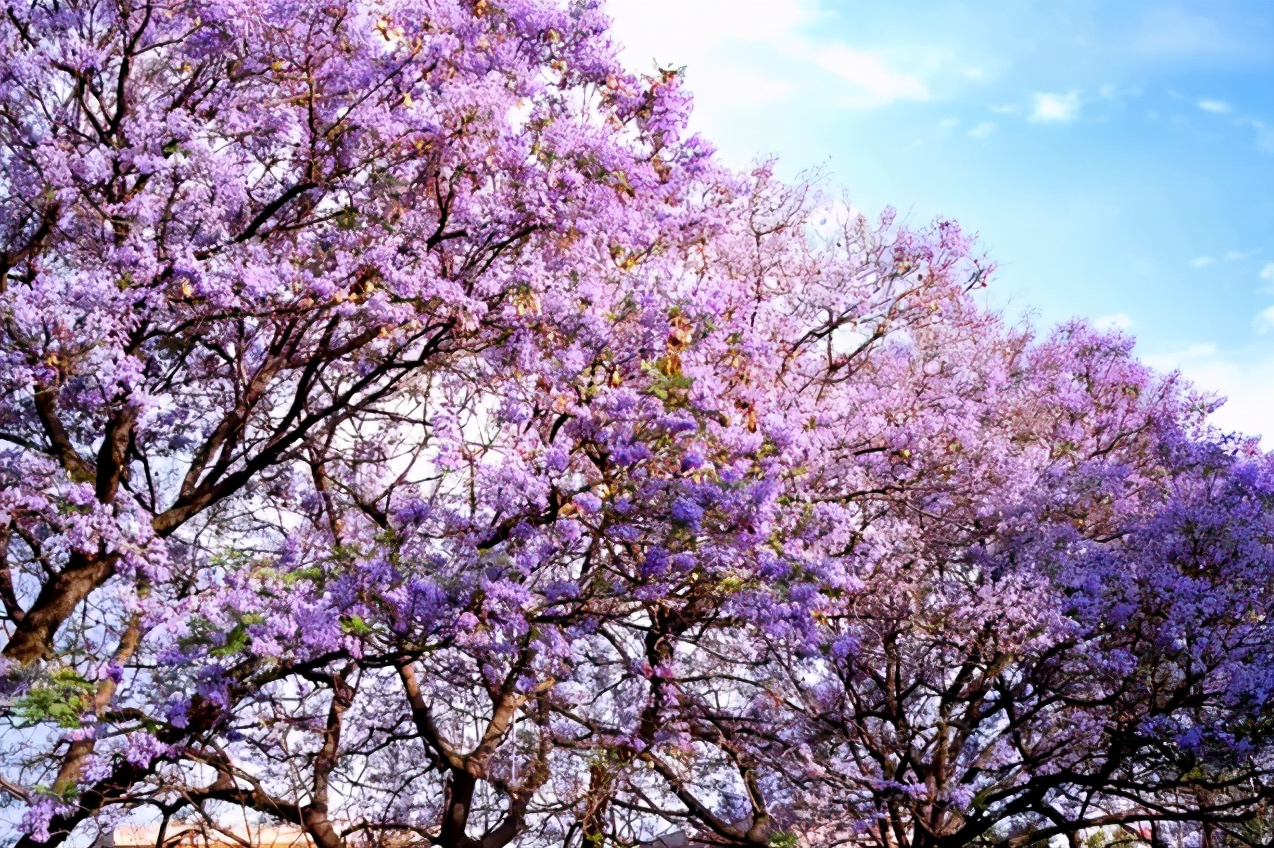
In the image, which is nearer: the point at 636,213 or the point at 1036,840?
the point at 636,213

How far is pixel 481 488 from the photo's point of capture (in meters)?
9.71

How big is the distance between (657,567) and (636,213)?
2784 mm

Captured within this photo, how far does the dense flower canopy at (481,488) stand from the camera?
9.43 metres

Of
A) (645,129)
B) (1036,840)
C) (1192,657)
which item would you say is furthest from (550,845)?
(645,129)

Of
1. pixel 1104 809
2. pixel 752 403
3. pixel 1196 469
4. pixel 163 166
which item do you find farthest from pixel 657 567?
pixel 1104 809

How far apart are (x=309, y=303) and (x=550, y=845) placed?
22.3 ft

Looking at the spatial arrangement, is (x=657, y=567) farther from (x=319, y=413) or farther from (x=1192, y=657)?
Answer: (x=1192, y=657)

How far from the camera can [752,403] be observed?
10.6m

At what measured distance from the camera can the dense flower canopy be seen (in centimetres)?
943

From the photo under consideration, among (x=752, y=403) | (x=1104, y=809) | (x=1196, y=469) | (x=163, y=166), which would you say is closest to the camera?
(x=163, y=166)

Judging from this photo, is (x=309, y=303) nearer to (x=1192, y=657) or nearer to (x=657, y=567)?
(x=657, y=567)

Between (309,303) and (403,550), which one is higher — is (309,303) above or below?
above

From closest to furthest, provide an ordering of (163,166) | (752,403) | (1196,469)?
(163,166), (752,403), (1196,469)

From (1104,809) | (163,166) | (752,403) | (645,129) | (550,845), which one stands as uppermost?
(645,129)
